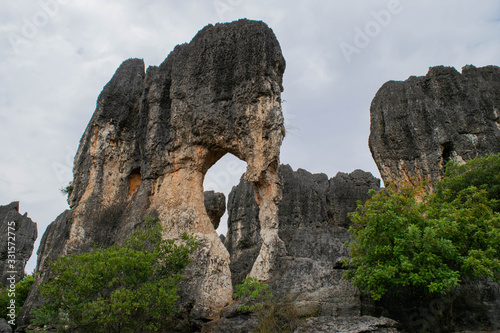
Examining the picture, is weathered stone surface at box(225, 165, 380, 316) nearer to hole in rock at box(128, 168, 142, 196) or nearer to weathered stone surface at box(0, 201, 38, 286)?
hole in rock at box(128, 168, 142, 196)

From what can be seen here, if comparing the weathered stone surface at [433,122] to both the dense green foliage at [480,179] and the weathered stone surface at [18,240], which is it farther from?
the weathered stone surface at [18,240]

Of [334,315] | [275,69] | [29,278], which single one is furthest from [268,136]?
[29,278]

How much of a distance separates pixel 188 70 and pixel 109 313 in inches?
436

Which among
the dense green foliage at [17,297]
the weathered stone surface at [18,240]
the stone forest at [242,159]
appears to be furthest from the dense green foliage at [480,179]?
the weathered stone surface at [18,240]

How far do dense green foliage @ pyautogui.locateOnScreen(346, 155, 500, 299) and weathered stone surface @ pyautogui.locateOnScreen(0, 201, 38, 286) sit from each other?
92.8ft

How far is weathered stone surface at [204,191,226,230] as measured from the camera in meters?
31.2

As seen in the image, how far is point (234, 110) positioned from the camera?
15898 millimetres

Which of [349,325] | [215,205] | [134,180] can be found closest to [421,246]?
[349,325]

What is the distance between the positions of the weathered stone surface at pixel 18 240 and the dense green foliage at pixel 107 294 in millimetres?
23722

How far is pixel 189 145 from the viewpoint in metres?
16.6

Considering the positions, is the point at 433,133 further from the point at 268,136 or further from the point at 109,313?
the point at 109,313

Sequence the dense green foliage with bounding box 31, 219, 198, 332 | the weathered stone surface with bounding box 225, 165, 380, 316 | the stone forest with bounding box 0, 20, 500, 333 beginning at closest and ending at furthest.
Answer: the dense green foliage with bounding box 31, 219, 198, 332, the stone forest with bounding box 0, 20, 500, 333, the weathered stone surface with bounding box 225, 165, 380, 316

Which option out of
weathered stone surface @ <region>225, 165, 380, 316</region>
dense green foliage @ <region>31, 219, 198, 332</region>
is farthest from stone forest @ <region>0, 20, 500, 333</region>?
dense green foliage @ <region>31, 219, 198, 332</region>

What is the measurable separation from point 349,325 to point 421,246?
2.58 m
